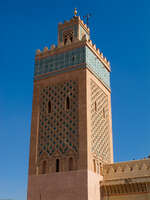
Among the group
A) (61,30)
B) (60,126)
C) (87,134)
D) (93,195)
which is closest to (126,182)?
(93,195)

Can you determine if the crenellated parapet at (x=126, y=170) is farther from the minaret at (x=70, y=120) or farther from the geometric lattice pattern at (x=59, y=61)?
the geometric lattice pattern at (x=59, y=61)

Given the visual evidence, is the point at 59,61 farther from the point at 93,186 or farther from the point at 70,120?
the point at 93,186

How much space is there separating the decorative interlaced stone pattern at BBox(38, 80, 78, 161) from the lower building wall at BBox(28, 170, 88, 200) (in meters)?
0.96

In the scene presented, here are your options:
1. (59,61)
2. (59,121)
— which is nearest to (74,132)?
(59,121)

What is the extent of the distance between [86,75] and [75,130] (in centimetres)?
256

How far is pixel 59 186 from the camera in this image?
13172mm

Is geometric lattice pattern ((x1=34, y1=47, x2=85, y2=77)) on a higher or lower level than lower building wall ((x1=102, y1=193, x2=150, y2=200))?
higher

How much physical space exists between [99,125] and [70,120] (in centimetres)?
165

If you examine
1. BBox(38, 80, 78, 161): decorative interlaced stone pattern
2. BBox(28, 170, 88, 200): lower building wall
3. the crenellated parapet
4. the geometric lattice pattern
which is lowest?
BBox(28, 170, 88, 200): lower building wall

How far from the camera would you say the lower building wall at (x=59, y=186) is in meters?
12.7

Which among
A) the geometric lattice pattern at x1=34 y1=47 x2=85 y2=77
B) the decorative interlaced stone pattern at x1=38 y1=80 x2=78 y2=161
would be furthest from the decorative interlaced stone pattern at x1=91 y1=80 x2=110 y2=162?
the geometric lattice pattern at x1=34 y1=47 x2=85 y2=77

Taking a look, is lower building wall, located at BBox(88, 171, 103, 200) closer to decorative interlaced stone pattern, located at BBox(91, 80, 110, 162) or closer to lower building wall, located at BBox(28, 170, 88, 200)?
lower building wall, located at BBox(28, 170, 88, 200)

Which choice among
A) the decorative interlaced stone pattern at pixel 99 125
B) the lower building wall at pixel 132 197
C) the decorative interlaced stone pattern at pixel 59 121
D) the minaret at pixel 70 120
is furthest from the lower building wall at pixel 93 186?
the decorative interlaced stone pattern at pixel 59 121

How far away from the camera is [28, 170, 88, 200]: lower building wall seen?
1273 centimetres
